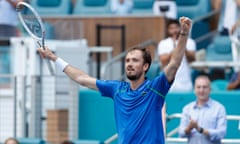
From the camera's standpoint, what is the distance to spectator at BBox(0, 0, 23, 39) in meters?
12.9

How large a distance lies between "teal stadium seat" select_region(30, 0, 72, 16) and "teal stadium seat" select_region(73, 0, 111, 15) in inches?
6.7

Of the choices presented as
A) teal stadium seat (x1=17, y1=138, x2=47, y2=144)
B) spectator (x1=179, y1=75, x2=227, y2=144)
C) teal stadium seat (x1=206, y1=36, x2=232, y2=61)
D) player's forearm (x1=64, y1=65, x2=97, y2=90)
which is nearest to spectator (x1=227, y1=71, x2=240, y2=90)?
teal stadium seat (x1=206, y1=36, x2=232, y2=61)

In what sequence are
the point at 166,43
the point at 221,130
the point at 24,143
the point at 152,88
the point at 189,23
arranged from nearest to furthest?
the point at 189,23 → the point at 152,88 → the point at 221,130 → the point at 24,143 → the point at 166,43

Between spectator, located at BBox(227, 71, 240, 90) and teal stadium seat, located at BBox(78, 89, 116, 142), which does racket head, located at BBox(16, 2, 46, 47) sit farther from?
spectator, located at BBox(227, 71, 240, 90)

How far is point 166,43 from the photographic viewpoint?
11.7 meters

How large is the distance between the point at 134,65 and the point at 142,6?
8571 mm

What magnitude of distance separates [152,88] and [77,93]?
203 inches

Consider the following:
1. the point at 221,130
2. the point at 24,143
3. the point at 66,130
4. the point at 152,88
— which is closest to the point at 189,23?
the point at 152,88

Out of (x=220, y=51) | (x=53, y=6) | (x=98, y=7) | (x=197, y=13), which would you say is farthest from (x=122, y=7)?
(x=220, y=51)

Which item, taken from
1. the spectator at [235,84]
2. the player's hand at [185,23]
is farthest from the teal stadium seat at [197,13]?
the player's hand at [185,23]

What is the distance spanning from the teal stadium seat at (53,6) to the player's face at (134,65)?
28.9 feet

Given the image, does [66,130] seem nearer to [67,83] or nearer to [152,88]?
[67,83]

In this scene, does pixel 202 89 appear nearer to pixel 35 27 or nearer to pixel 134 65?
pixel 35 27

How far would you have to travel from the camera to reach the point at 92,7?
50.6 feet
